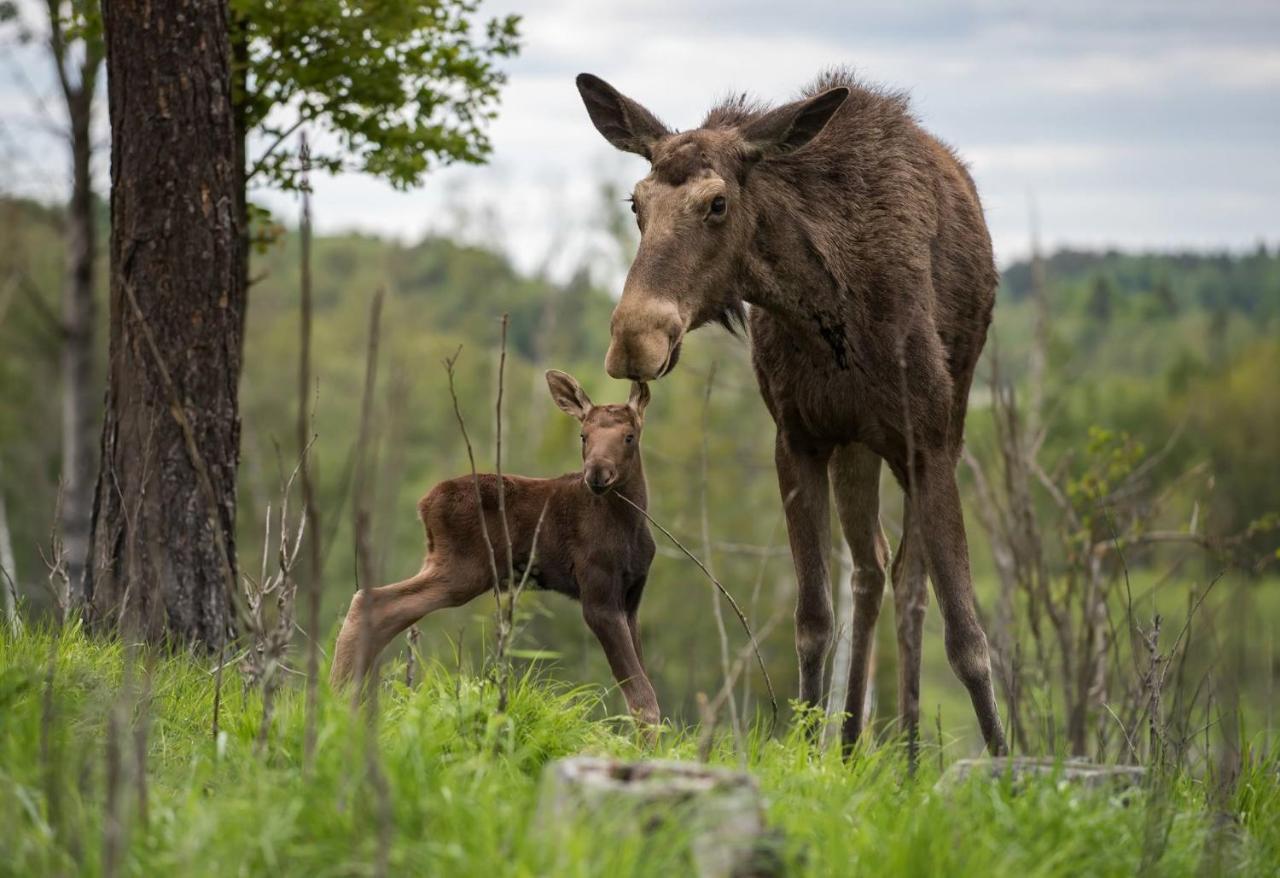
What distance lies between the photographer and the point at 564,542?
22.9ft

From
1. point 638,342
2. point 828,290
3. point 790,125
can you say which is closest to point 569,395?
Result: point 828,290

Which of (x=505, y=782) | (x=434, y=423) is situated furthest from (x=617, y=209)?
(x=505, y=782)

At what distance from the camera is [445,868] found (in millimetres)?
3637

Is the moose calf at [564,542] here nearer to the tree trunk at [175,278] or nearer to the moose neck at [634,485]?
the moose neck at [634,485]

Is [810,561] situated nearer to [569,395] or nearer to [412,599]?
[569,395]

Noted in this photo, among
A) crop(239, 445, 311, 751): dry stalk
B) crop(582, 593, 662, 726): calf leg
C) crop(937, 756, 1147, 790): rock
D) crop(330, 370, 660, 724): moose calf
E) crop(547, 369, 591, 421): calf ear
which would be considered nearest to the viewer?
crop(239, 445, 311, 751): dry stalk

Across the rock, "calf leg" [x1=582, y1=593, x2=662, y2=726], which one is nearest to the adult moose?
the rock

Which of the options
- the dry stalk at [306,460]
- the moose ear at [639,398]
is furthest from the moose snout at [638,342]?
the dry stalk at [306,460]

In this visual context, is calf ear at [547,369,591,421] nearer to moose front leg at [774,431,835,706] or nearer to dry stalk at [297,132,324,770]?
moose front leg at [774,431,835,706]

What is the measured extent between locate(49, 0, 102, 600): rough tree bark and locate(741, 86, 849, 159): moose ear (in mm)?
11727

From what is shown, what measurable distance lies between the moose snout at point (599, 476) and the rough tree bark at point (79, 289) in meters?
11.3

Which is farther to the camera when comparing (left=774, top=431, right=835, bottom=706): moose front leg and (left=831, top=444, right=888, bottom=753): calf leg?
(left=831, top=444, right=888, bottom=753): calf leg

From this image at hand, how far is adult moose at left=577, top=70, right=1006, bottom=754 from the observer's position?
19.5ft

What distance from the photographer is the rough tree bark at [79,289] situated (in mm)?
16391
